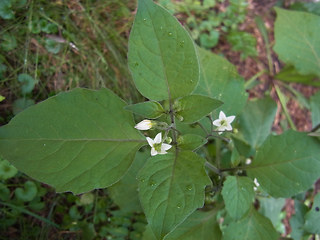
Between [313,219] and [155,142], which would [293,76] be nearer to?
[313,219]

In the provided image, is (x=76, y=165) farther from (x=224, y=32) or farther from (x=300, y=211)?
(x=224, y=32)

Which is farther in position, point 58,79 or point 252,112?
point 252,112

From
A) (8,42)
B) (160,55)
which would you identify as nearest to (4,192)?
(8,42)

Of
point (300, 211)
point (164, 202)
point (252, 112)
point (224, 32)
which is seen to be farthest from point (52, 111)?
point (224, 32)

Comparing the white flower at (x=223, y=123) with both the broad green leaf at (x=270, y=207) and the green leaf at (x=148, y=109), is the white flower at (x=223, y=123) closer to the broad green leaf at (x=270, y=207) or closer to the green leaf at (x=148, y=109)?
the green leaf at (x=148, y=109)

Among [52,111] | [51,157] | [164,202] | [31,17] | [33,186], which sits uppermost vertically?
[31,17]

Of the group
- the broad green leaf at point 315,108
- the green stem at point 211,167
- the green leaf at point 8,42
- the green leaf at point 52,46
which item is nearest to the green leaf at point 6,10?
the green leaf at point 8,42
